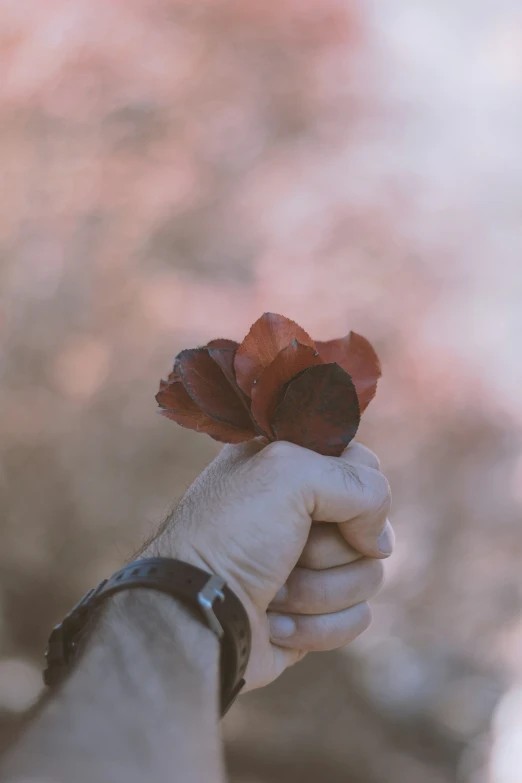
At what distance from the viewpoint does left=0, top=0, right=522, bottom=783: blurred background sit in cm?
138

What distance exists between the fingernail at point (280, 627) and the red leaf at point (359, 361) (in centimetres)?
23

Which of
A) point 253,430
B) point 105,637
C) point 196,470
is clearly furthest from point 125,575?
point 196,470

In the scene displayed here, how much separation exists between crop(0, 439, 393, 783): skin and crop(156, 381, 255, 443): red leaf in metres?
0.05

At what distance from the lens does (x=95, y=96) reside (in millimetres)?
1512

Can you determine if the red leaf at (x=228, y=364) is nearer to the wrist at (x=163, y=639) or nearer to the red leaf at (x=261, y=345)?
the red leaf at (x=261, y=345)

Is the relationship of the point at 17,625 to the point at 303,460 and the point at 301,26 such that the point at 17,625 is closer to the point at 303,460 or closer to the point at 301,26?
the point at 303,460

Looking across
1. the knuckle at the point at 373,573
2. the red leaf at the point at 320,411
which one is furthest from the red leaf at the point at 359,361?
the knuckle at the point at 373,573

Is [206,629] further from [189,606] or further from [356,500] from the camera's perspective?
[356,500]

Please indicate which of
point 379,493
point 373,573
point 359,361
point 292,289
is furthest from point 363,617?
point 292,289

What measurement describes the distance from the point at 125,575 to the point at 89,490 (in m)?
0.98

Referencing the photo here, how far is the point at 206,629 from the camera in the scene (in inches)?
21.4

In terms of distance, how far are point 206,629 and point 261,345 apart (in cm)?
25

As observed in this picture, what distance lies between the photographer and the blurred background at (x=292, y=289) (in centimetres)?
138

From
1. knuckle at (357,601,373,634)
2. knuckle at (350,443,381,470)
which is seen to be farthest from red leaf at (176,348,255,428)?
knuckle at (357,601,373,634)
